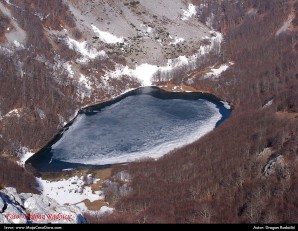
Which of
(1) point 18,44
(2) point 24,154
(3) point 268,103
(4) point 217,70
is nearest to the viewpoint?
(2) point 24,154

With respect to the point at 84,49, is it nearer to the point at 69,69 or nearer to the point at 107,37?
the point at 107,37

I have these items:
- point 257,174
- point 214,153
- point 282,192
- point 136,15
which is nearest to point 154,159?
point 214,153

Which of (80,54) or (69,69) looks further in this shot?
(80,54)

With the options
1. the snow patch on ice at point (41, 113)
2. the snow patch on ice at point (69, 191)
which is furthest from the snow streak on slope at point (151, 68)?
the snow patch on ice at point (69, 191)

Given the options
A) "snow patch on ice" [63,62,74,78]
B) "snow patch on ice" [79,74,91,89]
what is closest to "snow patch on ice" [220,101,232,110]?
"snow patch on ice" [79,74,91,89]

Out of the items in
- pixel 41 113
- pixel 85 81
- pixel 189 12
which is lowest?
A: pixel 41 113

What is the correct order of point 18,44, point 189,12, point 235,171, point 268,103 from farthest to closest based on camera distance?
1. point 189,12
2. point 18,44
3. point 268,103
4. point 235,171

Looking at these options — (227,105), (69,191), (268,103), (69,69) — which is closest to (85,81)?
(69,69)

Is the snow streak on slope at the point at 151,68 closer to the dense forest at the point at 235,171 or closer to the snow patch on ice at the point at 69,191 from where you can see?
the dense forest at the point at 235,171
